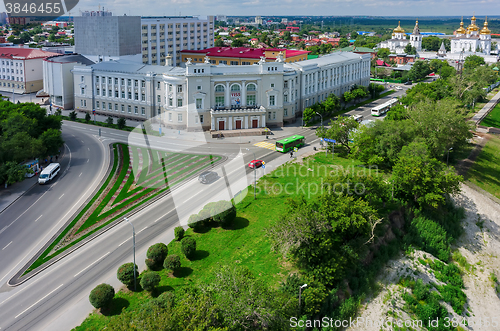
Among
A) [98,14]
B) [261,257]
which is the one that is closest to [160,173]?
[261,257]

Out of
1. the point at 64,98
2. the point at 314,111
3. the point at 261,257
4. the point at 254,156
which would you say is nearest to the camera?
the point at 261,257

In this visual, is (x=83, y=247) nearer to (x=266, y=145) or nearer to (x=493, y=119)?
(x=266, y=145)

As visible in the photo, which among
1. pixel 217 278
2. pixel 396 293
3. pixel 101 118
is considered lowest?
pixel 396 293

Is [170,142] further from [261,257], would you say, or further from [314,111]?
[261,257]

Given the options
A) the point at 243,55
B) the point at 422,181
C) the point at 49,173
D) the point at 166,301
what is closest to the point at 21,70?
the point at 243,55

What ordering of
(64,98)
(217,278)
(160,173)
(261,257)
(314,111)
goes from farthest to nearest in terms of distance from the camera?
1. (64,98)
2. (314,111)
3. (160,173)
4. (261,257)
5. (217,278)

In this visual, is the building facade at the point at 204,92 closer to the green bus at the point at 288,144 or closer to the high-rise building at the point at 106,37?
the green bus at the point at 288,144

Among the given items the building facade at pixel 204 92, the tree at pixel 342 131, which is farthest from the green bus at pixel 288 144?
the building facade at pixel 204 92
